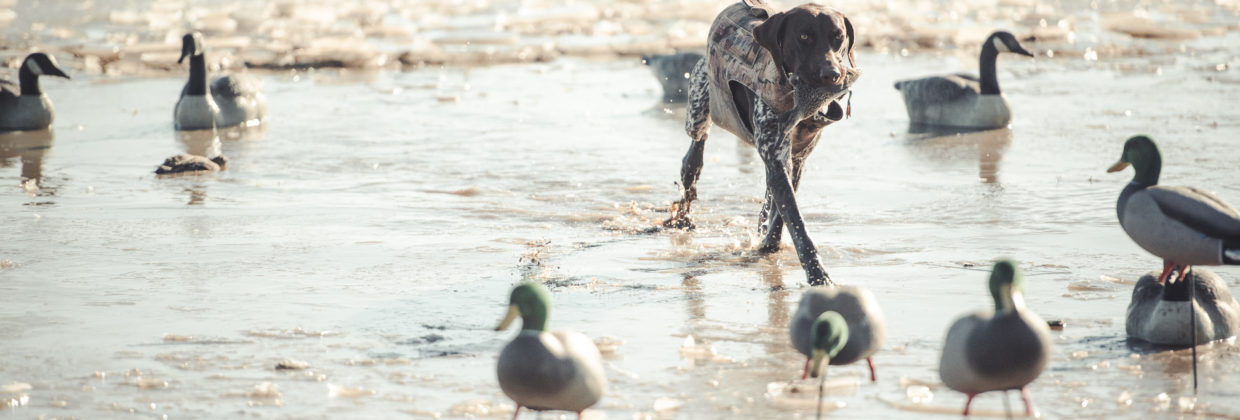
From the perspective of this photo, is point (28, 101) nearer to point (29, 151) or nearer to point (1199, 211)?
point (29, 151)

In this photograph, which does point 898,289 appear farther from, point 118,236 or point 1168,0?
point 1168,0

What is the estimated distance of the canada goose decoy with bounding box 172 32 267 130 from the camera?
40.7ft

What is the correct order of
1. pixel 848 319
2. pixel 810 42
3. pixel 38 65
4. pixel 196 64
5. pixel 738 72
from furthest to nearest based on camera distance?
1. pixel 38 65
2. pixel 196 64
3. pixel 738 72
4. pixel 810 42
5. pixel 848 319

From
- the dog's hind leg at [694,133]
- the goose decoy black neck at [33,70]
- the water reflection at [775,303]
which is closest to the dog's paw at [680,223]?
the dog's hind leg at [694,133]

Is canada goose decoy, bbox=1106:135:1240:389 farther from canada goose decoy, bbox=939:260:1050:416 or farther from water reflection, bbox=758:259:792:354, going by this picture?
water reflection, bbox=758:259:792:354

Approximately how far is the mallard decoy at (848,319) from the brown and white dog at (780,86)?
1666 mm

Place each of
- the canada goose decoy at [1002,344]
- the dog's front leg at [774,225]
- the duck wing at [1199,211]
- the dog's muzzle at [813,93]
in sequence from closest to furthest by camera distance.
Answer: the canada goose decoy at [1002,344] < the duck wing at [1199,211] < the dog's muzzle at [813,93] < the dog's front leg at [774,225]

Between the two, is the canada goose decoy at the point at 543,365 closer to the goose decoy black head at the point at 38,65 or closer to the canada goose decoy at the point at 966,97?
the canada goose decoy at the point at 966,97

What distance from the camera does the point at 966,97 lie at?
12312mm

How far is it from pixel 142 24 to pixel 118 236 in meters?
14.0

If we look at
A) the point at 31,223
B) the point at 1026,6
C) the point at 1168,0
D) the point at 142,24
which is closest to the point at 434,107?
the point at 31,223

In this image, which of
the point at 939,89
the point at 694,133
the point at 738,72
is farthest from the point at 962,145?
the point at 738,72

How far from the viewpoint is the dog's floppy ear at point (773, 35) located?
652cm

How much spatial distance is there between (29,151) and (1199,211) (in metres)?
9.54
